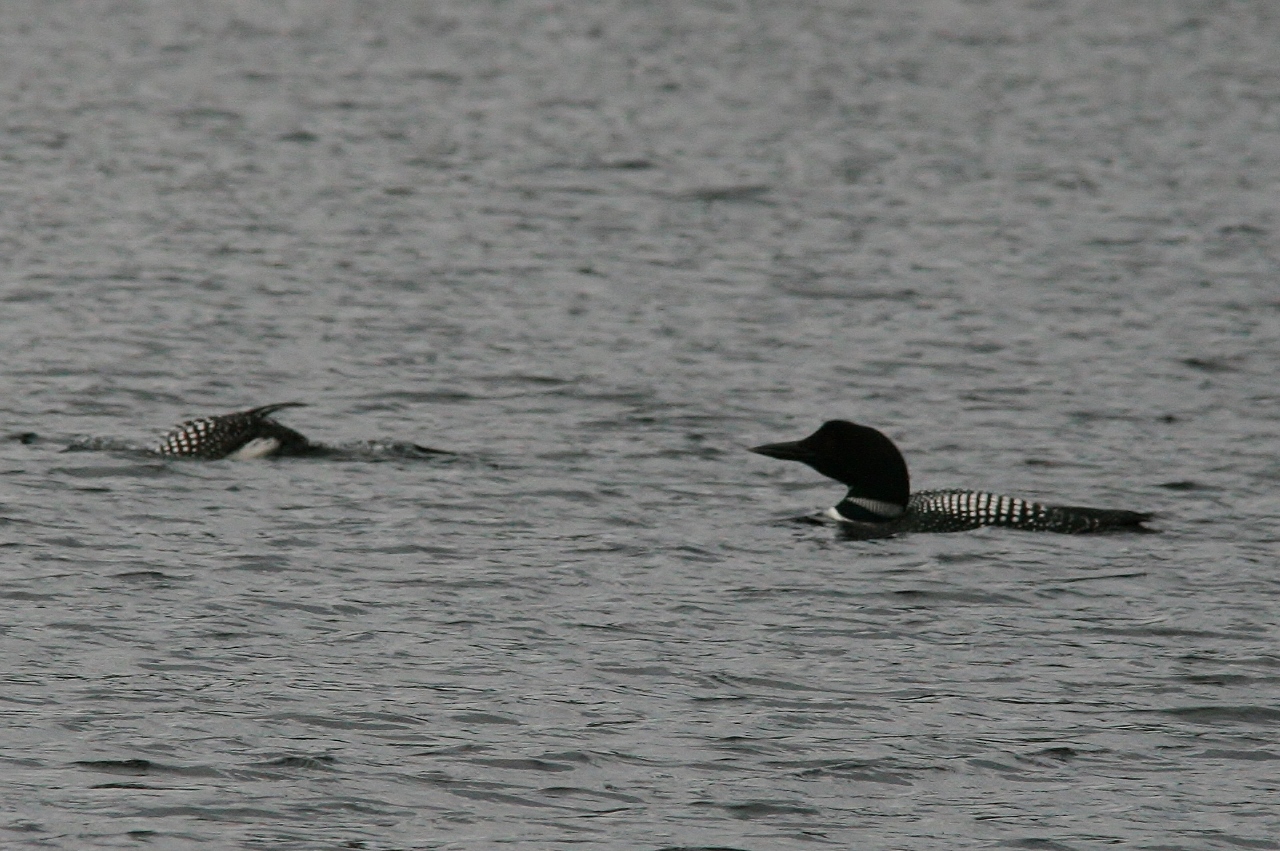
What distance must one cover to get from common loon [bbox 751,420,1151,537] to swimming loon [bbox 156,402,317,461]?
116 inches

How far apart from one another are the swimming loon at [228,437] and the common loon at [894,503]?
9.70ft

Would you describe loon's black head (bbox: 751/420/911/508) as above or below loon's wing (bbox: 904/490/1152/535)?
above

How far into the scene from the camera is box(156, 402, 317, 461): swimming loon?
15094 millimetres

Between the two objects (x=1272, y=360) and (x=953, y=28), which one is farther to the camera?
(x=953, y=28)

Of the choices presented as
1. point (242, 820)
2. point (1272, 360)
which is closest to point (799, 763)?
point (242, 820)

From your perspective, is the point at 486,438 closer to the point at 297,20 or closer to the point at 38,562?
the point at 38,562

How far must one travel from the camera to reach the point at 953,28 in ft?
125

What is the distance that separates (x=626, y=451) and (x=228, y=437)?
2.45 m

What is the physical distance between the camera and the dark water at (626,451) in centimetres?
983

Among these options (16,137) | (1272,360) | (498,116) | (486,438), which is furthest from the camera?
(498,116)

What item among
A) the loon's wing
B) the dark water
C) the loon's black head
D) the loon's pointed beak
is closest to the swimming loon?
the dark water

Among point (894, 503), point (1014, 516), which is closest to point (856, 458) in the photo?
point (894, 503)

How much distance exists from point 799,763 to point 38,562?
4515mm

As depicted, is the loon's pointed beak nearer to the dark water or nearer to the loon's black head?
the loon's black head
